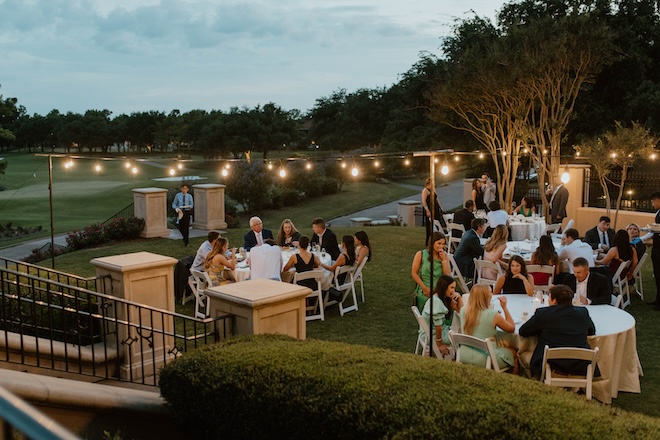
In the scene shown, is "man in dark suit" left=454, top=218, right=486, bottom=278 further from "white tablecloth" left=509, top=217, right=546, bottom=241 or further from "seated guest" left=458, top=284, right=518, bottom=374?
"seated guest" left=458, top=284, right=518, bottom=374

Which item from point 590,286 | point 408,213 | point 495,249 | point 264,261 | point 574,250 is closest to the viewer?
point 590,286

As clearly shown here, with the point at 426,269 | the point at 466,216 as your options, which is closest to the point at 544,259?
the point at 426,269

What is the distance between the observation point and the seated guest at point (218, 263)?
10.2 meters

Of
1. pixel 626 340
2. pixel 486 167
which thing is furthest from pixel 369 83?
pixel 626 340

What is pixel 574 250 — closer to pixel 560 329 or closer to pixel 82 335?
pixel 560 329

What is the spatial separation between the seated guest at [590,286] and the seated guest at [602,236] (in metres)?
3.61

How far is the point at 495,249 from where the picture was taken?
1058cm

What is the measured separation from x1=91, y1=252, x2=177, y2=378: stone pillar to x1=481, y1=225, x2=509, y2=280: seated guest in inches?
208

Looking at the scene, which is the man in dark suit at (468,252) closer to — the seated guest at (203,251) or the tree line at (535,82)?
the tree line at (535,82)

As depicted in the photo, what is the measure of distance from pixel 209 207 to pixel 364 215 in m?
9.79

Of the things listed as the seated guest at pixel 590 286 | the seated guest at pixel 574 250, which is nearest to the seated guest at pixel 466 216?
the seated guest at pixel 574 250

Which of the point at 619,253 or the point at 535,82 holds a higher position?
the point at 535,82

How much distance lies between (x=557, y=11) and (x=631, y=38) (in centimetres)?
303

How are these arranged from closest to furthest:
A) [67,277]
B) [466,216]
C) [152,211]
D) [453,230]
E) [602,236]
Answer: [67,277] < [602,236] < [466,216] < [453,230] < [152,211]
